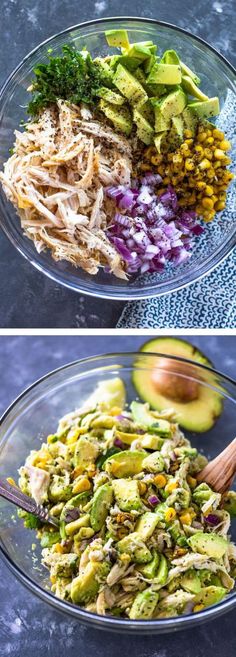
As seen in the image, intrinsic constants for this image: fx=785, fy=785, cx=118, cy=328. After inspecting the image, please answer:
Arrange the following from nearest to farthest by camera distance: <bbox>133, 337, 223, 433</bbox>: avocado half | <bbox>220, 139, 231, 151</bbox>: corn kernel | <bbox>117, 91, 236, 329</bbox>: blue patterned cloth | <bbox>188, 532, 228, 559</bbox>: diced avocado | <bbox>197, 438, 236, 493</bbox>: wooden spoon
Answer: <bbox>188, 532, 228, 559</bbox>: diced avocado → <bbox>197, 438, 236, 493</bbox>: wooden spoon → <bbox>220, 139, 231, 151</bbox>: corn kernel → <bbox>133, 337, 223, 433</bbox>: avocado half → <bbox>117, 91, 236, 329</bbox>: blue patterned cloth

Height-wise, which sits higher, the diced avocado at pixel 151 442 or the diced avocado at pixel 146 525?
the diced avocado at pixel 151 442

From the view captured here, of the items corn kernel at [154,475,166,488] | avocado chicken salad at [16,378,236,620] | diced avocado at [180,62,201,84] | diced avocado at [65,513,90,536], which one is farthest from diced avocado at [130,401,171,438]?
diced avocado at [180,62,201,84]

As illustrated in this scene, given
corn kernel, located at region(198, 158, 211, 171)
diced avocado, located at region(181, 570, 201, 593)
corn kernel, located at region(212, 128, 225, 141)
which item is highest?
corn kernel, located at region(212, 128, 225, 141)

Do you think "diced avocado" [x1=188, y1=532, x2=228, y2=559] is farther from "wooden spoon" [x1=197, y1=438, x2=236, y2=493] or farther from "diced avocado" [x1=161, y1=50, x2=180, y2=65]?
"diced avocado" [x1=161, y1=50, x2=180, y2=65]

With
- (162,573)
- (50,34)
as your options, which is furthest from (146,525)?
(50,34)

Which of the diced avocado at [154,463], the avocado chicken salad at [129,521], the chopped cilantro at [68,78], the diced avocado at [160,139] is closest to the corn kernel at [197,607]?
the avocado chicken salad at [129,521]

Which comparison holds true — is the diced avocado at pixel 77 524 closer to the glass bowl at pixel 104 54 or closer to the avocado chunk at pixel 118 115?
the glass bowl at pixel 104 54

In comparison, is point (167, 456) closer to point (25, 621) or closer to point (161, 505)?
point (161, 505)
